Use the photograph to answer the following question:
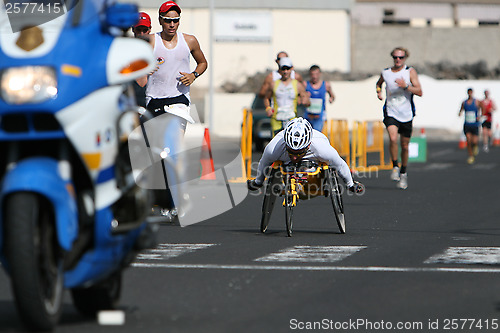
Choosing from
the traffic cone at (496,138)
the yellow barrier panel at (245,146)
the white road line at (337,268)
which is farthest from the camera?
the traffic cone at (496,138)

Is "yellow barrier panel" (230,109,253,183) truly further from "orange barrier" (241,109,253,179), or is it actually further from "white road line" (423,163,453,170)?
"white road line" (423,163,453,170)

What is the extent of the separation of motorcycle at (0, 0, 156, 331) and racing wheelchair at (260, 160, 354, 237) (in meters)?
5.32

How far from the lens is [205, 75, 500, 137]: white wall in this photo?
1946 inches

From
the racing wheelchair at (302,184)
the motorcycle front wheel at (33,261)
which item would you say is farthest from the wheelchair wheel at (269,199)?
the motorcycle front wheel at (33,261)

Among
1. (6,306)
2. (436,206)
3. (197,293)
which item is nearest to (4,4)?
(6,306)

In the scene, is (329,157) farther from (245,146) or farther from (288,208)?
(245,146)

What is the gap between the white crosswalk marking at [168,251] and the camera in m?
9.59

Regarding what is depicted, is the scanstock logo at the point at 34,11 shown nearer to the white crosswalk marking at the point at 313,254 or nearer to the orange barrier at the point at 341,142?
the white crosswalk marking at the point at 313,254

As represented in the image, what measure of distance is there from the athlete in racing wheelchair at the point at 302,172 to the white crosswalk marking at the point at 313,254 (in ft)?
3.54

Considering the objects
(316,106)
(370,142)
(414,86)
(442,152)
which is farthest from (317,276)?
(442,152)

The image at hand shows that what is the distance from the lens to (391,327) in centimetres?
653

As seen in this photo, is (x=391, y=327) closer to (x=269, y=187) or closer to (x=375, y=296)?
(x=375, y=296)

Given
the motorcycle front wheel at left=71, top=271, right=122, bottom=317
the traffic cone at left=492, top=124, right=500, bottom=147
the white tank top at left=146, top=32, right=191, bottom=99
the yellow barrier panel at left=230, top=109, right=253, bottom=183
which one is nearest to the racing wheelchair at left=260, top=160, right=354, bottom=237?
the white tank top at left=146, top=32, right=191, bottom=99

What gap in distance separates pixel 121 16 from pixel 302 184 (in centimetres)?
590
